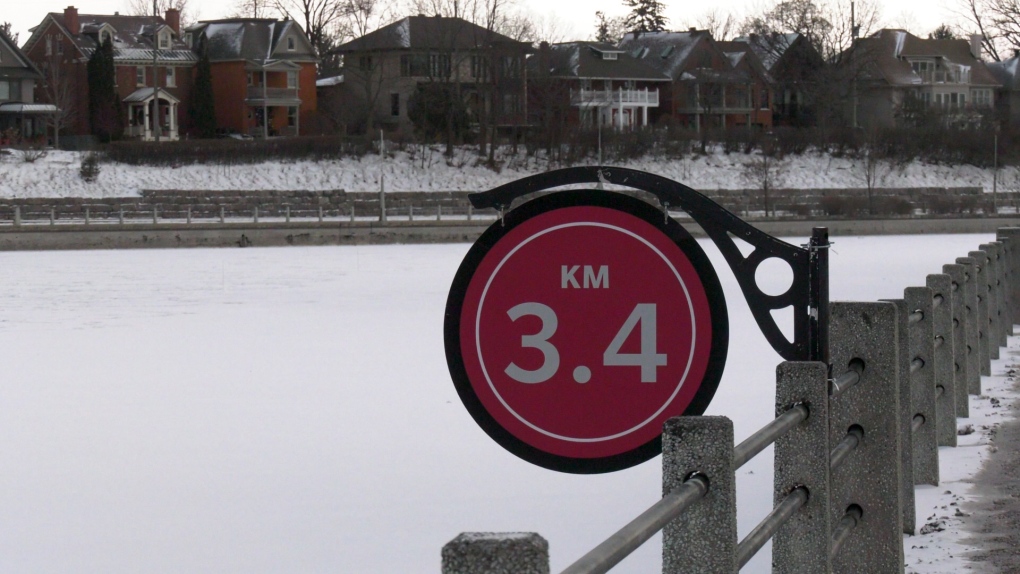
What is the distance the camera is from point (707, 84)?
76625mm

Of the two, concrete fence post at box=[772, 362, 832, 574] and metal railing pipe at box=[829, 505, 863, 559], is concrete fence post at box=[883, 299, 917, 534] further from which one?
concrete fence post at box=[772, 362, 832, 574]

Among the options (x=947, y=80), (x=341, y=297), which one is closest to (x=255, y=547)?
(x=341, y=297)

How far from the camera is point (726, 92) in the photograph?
78.5 meters

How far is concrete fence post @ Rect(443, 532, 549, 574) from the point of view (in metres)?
1.64

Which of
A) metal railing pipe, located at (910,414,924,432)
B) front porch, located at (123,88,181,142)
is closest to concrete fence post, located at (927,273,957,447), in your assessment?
metal railing pipe, located at (910,414,924,432)

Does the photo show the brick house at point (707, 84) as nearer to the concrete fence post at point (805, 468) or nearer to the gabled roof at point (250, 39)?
the gabled roof at point (250, 39)

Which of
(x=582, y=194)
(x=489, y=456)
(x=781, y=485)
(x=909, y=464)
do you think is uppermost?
(x=582, y=194)

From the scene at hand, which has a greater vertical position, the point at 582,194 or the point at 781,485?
the point at 582,194

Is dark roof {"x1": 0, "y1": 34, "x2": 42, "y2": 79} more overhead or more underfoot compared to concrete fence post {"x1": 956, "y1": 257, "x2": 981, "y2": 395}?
more overhead

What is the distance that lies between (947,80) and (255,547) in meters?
88.4

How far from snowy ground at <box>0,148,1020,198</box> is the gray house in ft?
35.5

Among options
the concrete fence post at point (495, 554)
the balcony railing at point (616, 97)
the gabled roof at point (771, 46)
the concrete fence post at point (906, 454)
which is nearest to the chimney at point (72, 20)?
the balcony railing at point (616, 97)

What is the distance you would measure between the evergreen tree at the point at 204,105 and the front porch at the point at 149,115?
1469mm

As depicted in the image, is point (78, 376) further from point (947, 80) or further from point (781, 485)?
point (947, 80)
